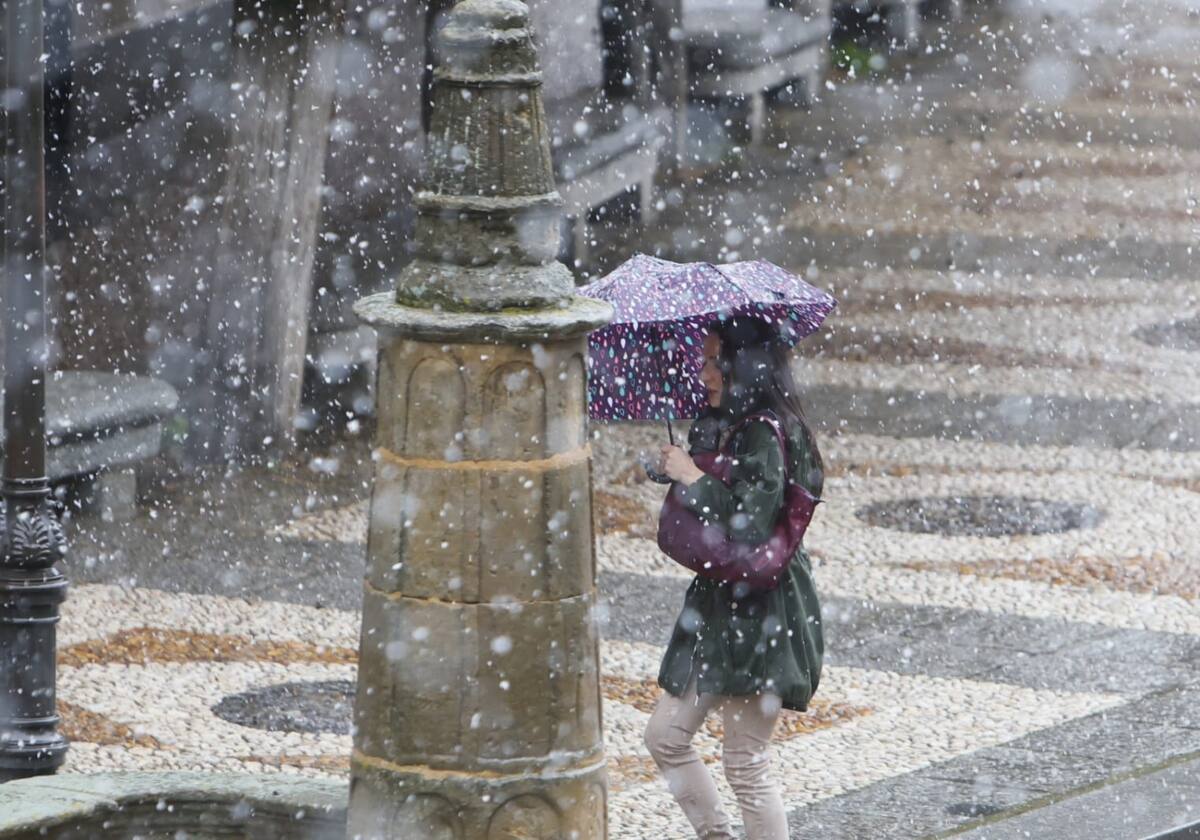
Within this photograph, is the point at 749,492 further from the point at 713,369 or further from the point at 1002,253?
the point at 1002,253

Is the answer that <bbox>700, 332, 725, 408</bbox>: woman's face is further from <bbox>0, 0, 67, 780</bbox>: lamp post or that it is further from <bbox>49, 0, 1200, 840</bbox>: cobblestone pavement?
<bbox>0, 0, 67, 780</bbox>: lamp post

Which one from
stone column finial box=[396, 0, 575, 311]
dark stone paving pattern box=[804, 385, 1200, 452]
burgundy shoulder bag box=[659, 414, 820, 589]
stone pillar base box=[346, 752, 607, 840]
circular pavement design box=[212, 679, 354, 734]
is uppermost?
stone column finial box=[396, 0, 575, 311]

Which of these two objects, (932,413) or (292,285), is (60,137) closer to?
(292,285)

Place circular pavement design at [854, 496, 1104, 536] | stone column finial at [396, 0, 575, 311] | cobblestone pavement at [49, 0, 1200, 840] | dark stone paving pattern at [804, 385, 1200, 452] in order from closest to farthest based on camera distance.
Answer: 1. stone column finial at [396, 0, 575, 311]
2. cobblestone pavement at [49, 0, 1200, 840]
3. circular pavement design at [854, 496, 1104, 536]
4. dark stone paving pattern at [804, 385, 1200, 452]

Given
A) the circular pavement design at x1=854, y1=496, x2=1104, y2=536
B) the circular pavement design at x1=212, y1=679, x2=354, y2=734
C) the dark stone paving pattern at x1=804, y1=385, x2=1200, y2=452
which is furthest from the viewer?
the dark stone paving pattern at x1=804, y1=385, x2=1200, y2=452

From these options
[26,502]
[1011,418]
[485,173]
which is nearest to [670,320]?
[485,173]

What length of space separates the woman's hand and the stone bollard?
0.71m

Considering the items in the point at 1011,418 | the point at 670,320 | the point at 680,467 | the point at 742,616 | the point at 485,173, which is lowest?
the point at 1011,418

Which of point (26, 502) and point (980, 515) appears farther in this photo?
point (980, 515)

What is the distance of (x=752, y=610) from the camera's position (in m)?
4.61

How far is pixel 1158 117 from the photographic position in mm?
22672

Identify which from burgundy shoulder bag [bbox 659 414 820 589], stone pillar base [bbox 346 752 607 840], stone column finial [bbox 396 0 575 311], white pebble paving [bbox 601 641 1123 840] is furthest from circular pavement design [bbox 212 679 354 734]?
stone column finial [bbox 396 0 575 311]

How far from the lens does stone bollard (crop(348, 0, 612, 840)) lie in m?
3.80

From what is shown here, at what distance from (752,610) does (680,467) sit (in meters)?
0.35
